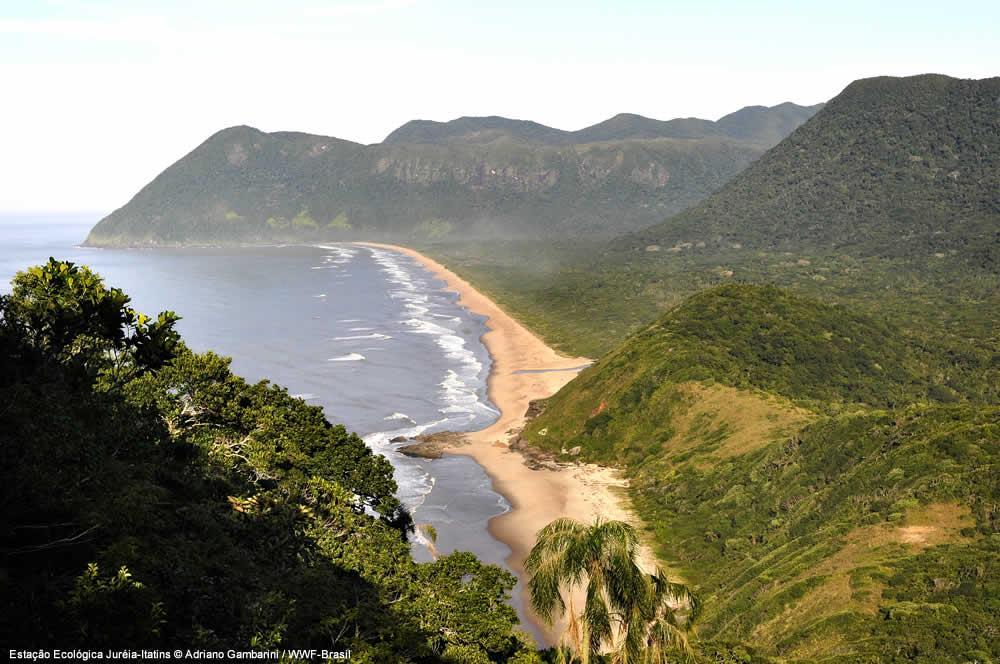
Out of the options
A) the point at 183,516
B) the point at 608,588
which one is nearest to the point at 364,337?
the point at 183,516

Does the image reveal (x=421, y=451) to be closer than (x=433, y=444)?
Yes

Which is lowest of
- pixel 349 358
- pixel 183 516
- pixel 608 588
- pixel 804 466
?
pixel 349 358

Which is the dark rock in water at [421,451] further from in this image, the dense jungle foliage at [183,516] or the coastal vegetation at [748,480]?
the dense jungle foliage at [183,516]

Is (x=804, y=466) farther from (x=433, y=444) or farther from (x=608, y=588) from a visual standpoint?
(x=608, y=588)

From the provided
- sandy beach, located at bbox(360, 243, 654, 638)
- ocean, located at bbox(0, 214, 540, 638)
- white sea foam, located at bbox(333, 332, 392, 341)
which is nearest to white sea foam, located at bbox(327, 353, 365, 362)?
ocean, located at bbox(0, 214, 540, 638)

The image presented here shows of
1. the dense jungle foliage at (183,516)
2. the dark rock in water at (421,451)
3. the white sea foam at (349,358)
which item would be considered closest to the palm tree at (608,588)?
the dense jungle foliage at (183,516)

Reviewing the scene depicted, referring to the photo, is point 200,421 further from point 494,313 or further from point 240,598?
point 494,313
